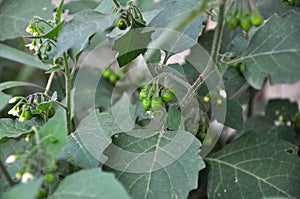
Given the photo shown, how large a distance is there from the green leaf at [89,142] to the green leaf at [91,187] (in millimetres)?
132

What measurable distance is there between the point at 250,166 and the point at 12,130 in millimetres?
570

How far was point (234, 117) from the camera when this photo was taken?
133cm

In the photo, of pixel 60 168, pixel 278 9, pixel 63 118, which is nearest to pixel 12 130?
pixel 60 168

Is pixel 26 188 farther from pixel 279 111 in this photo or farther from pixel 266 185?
pixel 279 111

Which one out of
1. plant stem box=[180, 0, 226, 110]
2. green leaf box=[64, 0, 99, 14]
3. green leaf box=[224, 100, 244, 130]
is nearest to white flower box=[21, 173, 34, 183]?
plant stem box=[180, 0, 226, 110]

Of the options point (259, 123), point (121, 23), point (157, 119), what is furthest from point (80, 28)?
point (259, 123)

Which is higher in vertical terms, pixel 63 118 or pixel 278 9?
pixel 63 118

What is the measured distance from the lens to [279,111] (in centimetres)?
163

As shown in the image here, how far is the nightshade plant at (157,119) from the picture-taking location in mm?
890

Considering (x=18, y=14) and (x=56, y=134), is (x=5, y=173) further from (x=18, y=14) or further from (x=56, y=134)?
(x=18, y=14)

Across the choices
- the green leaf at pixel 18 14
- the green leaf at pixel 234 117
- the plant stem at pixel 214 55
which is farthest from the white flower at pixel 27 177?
the green leaf at pixel 18 14

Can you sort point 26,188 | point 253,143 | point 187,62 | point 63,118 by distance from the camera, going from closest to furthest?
1. point 26,188
2. point 63,118
3. point 253,143
4. point 187,62

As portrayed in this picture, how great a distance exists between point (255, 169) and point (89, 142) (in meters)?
0.42

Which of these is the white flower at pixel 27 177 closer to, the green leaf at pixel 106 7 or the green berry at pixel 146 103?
the green berry at pixel 146 103
